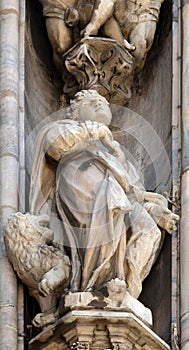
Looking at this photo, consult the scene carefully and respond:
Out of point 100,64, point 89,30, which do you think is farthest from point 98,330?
point 89,30

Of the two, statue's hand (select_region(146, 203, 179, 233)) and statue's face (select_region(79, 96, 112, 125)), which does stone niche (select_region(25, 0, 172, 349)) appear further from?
statue's face (select_region(79, 96, 112, 125))

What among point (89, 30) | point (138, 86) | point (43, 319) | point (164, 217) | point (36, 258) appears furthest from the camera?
point (138, 86)

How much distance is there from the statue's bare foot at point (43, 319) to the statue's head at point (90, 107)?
1295 millimetres

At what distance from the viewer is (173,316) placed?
51.7 ft

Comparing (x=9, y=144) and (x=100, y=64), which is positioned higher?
(x=100, y=64)

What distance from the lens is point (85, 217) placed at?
1561cm

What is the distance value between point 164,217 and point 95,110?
768 millimetres

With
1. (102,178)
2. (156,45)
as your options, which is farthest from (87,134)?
(156,45)

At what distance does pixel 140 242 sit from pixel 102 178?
16.8 inches

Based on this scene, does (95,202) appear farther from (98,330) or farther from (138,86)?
(138,86)

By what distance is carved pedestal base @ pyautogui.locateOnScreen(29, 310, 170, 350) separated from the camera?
15234 mm

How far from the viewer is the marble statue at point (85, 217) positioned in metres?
15.5

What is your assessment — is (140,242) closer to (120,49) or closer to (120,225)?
(120,225)

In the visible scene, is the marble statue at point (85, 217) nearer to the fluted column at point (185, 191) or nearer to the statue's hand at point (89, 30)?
the fluted column at point (185, 191)
